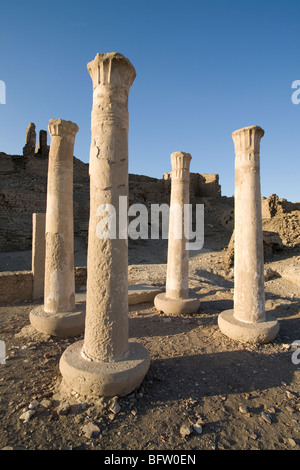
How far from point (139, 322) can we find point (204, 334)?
57.9 inches

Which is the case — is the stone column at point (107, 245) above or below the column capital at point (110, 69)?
below

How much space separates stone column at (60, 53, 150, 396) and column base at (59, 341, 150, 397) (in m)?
0.01

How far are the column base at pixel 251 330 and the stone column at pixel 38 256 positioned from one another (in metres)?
5.10

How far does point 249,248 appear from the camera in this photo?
504 cm

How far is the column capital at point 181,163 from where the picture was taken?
6.62 meters

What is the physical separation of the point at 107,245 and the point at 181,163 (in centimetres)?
417

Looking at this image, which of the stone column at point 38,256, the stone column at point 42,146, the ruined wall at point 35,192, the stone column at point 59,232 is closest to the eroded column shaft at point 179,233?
the stone column at point 59,232

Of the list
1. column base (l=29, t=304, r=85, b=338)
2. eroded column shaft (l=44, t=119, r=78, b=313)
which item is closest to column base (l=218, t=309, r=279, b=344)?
column base (l=29, t=304, r=85, b=338)

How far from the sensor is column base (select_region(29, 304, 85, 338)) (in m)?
4.88

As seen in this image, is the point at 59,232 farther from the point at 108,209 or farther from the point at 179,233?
the point at 179,233

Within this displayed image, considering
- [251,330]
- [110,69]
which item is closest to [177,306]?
[251,330]

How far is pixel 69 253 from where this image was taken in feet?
17.6

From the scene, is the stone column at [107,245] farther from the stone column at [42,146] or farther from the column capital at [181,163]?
the stone column at [42,146]
